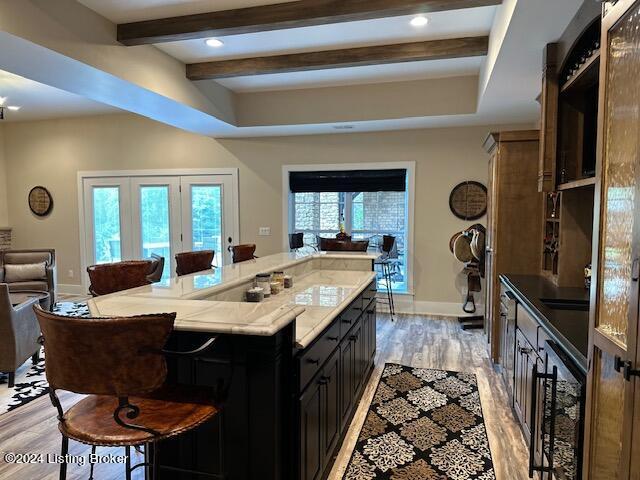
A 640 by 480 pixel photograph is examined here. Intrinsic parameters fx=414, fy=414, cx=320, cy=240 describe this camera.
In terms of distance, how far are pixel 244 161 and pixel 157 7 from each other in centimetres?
335

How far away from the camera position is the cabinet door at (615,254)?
43.4 inches

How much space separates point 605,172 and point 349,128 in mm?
4732

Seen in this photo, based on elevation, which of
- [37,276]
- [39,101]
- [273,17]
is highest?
[39,101]

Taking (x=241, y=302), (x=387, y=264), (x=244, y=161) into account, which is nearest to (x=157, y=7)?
(x=241, y=302)

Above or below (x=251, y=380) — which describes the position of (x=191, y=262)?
above

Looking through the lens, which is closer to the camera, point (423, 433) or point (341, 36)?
point (423, 433)

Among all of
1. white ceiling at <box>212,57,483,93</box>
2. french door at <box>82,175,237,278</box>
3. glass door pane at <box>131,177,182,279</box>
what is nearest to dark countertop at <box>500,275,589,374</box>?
white ceiling at <box>212,57,483,93</box>

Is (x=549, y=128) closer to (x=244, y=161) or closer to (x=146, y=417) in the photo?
(x=146, y=417)

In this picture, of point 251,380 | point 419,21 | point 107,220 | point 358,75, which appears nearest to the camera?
point 251,380

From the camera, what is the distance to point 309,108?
5.49 meters

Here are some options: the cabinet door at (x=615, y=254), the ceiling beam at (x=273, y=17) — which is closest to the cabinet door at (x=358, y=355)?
the cabinet door at (x=615, y=254)

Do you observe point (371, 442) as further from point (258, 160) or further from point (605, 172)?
point (258, 160)

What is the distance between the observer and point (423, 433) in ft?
9.00

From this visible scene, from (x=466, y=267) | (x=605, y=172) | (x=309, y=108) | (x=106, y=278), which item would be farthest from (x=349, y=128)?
(x=605, y=172)
